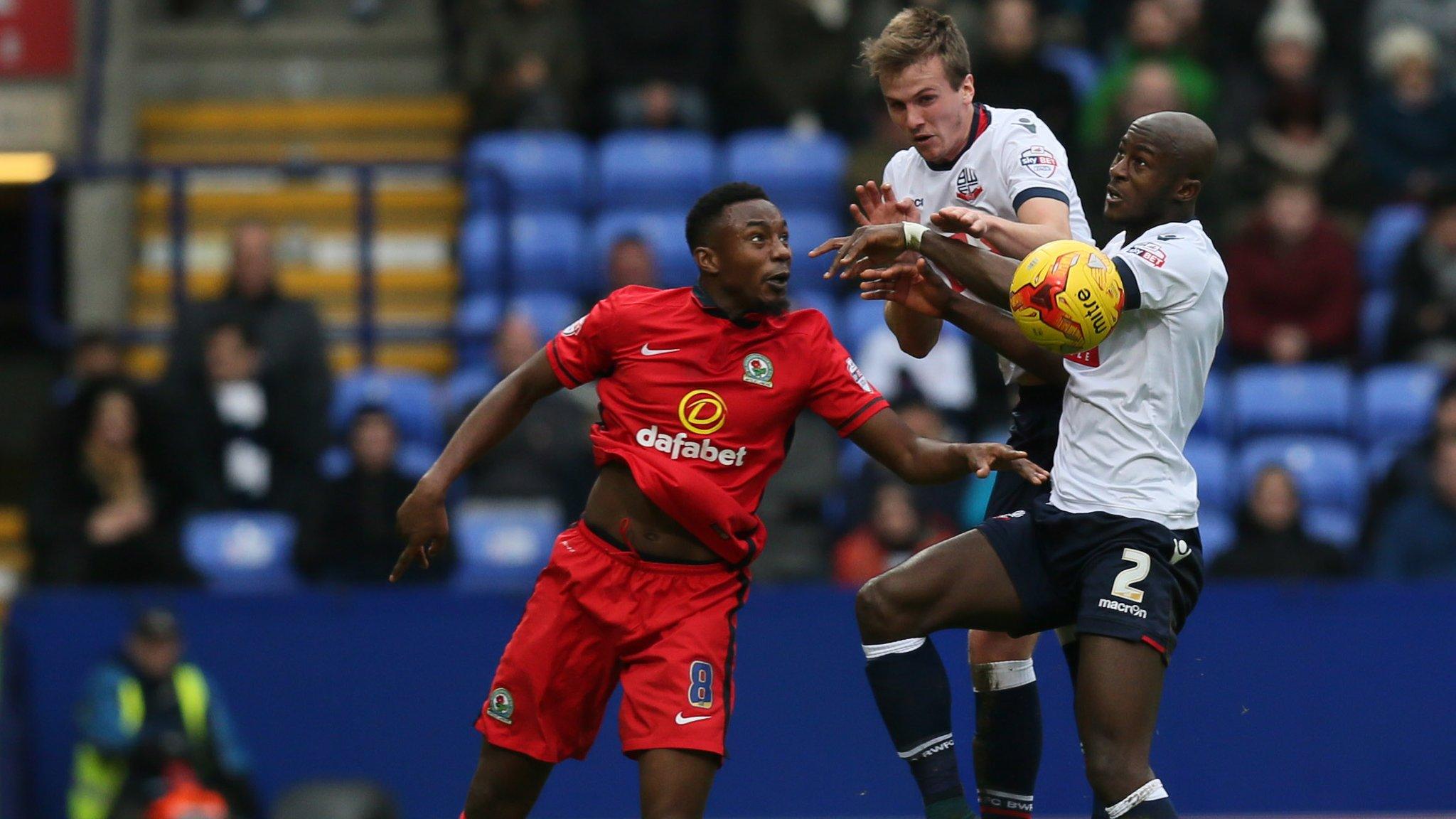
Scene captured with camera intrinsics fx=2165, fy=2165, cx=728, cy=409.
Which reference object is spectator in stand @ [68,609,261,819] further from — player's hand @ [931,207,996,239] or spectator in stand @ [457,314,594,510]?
player's hand @ [931,207,996,239]

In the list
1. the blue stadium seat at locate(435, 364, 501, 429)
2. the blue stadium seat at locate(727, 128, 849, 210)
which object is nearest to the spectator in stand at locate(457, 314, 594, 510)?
the blue stadium seat at locate(435, 364, 501, 429)

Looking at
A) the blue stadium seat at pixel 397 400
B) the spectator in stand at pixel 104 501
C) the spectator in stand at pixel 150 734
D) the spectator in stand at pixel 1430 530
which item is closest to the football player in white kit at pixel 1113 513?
the spectator in stand at pixel 1430 530

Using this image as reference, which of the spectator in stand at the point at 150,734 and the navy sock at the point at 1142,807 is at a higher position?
the navy sock at the point at 1142,807

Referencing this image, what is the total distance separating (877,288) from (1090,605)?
43.1 inches

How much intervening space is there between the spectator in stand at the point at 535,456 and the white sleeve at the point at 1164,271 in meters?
5.33

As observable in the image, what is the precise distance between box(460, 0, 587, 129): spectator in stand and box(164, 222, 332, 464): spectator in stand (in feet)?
7.21

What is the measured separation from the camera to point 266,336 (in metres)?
11.6

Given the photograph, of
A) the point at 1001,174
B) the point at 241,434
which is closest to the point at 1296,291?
the point at 241,434

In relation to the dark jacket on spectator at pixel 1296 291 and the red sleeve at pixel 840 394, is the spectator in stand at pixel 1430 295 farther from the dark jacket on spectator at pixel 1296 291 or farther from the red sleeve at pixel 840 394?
the red sleeve at pixel 840 394

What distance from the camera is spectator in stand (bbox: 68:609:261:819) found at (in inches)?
404

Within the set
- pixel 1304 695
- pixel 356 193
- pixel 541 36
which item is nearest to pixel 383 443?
pixel 356 193

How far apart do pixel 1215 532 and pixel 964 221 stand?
530 cm

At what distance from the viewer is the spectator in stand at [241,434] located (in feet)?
37.4

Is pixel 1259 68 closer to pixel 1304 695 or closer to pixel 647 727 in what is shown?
pixel 1304 695
